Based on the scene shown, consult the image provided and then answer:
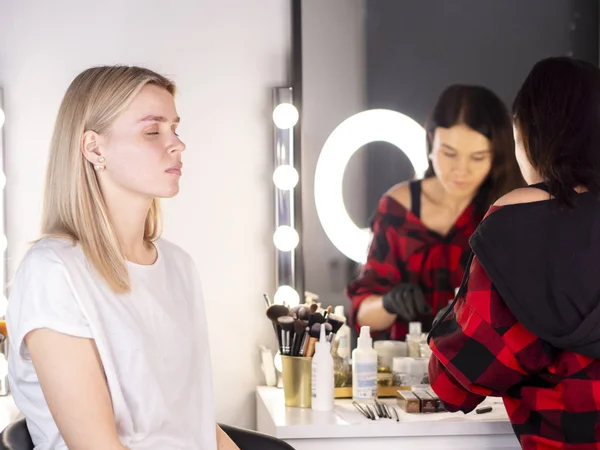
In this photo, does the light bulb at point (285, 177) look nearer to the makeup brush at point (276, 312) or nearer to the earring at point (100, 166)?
the makeup brush at point (276, 312)

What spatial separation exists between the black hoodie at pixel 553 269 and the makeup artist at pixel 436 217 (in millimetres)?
672

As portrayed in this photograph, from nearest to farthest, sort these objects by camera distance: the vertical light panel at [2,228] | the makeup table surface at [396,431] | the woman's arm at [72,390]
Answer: the woman's arm at [72,390]
the makeup table surface at [396,431]
the vertical light panel at [2,228]

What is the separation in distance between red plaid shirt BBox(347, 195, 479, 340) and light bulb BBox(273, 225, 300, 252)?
0.19 meters

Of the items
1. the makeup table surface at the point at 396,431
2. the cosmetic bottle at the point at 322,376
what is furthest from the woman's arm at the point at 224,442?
the cosmetic bottle at the point at 322,376

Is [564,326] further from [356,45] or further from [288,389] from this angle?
[356,45]

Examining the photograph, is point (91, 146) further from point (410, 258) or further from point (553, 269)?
point (410, 258)

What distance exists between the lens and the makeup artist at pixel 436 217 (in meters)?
2.07

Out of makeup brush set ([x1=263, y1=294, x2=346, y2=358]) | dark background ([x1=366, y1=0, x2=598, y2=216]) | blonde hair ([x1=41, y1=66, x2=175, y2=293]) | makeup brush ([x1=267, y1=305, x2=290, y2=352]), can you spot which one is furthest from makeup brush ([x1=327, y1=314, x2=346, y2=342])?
blonde hair ([x1=41, y1=66, x2=175, y2=293])

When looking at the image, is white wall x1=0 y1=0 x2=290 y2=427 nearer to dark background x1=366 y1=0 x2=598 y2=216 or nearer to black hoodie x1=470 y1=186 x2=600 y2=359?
dark background x1=366 y1=0 x2=598 y2=216

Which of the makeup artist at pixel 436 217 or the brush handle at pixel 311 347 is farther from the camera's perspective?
the makeup artist at pixel 436 217

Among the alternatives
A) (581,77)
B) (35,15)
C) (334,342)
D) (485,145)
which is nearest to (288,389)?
(334,342)

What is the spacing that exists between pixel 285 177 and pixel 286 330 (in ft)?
1.30

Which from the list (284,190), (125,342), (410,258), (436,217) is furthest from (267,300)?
(125,342)

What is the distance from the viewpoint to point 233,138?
2.07m
